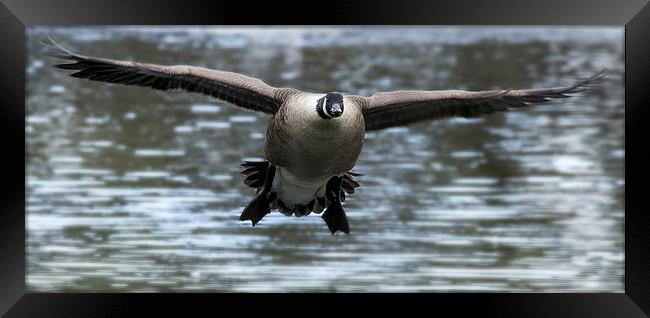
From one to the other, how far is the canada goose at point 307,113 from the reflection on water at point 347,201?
60.4 inches

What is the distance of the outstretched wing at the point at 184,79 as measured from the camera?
5027 mm

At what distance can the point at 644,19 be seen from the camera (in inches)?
191

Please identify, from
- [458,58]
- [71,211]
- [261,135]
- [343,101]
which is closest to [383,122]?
[343,101]

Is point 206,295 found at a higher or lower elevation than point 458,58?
lower

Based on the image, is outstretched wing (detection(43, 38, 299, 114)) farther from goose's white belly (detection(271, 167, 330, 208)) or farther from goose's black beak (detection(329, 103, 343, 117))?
goose's black beak (detection(329, 103, 343, 117))

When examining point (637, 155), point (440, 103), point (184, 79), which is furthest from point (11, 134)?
point (637, 155)

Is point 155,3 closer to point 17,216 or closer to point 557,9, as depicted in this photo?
point 17,216

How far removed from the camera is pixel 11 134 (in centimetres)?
493

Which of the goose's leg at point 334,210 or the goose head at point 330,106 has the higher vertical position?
the goose head at point 330,106

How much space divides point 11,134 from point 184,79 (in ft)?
3.47

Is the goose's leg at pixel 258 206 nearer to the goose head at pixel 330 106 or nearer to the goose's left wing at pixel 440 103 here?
the goose's left wing at pixel 440 103

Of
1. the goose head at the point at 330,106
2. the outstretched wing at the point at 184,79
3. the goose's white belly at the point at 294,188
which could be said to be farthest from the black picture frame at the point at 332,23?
the goose's white belly at the point at 294,188

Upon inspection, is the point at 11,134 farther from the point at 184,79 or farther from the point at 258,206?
the point at 258,206

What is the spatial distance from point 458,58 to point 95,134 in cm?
418
